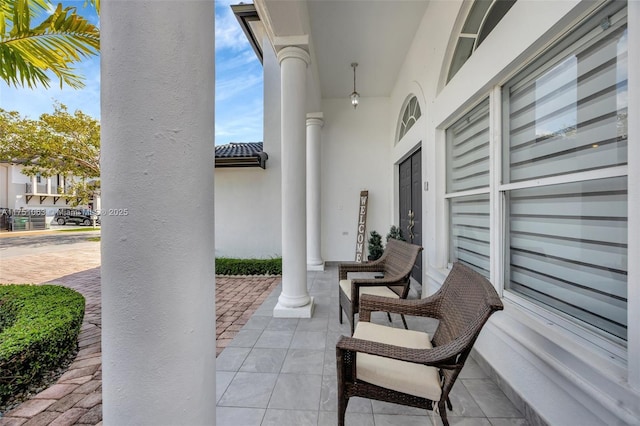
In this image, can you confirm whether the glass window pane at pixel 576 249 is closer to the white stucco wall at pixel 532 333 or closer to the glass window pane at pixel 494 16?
the white stucco wall at pixel 532 333

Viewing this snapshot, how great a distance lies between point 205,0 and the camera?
2.90 feet

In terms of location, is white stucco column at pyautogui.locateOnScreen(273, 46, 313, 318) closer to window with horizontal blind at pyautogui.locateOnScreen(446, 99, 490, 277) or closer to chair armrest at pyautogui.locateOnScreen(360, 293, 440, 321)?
chair armrest at pyautogui.locateOnScreen(360, 293, 440, 321)

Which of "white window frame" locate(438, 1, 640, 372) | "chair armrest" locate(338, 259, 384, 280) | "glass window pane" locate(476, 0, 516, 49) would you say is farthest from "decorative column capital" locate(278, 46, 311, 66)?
"chair armrest" locate(338, 259, 384, 280)

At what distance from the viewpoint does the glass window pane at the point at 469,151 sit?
2.47 metres

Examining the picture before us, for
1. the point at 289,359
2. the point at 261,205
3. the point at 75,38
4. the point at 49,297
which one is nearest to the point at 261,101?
the point at 261,205

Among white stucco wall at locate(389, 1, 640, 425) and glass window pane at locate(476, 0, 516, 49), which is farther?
glass window pane at locate(476, 0, 516, 49)

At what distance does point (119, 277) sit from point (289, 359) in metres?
1.98

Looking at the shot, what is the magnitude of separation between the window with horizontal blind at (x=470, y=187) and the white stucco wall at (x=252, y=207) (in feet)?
13.7

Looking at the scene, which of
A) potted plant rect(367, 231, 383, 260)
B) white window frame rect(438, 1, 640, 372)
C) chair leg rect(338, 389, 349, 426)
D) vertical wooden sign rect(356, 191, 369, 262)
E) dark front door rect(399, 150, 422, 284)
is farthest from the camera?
vertical wooden sign rect(356, 191, 369, 262)

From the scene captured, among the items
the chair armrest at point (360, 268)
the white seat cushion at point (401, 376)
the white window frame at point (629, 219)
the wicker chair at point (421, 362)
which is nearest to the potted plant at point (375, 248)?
the chair armrest at point (360, 268)

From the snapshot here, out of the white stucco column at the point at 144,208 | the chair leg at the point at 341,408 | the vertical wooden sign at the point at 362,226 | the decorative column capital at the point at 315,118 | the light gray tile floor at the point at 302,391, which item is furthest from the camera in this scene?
the vertical wooden sign at the point at 362,226

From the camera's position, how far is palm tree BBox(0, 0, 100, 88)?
2.32 meters

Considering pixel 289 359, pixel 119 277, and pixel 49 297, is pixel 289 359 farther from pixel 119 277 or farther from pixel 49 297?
pixel 49 297

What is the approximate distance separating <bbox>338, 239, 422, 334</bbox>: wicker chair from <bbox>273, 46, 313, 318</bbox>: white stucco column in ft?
1.91
